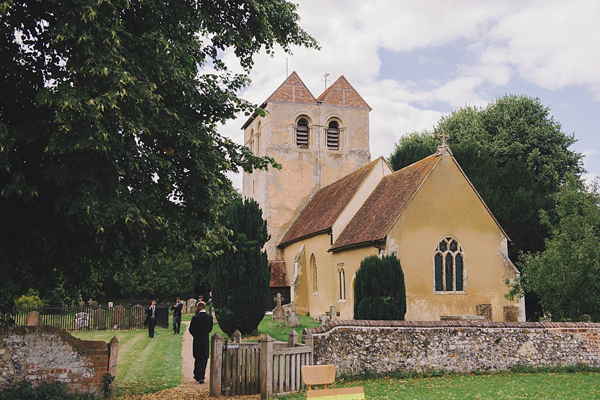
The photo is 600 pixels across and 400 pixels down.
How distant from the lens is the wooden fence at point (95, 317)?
28172 millimetres

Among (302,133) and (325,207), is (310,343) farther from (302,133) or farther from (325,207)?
(302,133)

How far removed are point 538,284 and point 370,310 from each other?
5.52 metres

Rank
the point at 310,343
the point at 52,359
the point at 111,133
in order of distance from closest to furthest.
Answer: the point at 111,133 → the point at 52,359 → the point at 310,343

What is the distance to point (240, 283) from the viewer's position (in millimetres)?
21641

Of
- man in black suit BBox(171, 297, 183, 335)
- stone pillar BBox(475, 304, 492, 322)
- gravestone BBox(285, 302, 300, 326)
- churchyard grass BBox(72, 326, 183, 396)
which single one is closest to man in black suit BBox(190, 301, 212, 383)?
churchyard grass BBox(72, 326, 183, 396)

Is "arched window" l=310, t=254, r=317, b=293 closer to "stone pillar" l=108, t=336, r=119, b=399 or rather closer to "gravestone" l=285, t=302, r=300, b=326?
"gravestone" l=285, t=302, r=300, b=326

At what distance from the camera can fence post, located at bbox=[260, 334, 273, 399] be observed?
11375 millimetres

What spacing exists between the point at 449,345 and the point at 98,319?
64.7 feet

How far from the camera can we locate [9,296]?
1037cm

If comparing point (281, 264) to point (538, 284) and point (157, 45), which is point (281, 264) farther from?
point (157, 45)

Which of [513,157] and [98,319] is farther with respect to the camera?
[513,157]

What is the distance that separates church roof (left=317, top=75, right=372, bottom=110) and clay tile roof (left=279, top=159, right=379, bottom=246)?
6.41m

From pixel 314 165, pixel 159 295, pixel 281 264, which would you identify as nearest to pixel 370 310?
pixel 281 264

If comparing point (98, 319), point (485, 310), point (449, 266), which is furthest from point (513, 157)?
point (98, 319)
